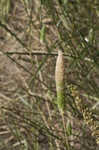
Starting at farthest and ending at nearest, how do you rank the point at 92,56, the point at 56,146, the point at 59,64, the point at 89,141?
the point at 89,141 < the point at 56,146 < the point at 92,56 < the point at 59,64

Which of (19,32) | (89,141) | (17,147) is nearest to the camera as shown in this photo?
(89,141)

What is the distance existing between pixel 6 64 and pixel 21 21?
1.16ft

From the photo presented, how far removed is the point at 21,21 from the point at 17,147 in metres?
0.93

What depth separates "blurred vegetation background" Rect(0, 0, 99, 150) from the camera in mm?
952

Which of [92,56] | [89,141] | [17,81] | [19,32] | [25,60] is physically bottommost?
[89,141]

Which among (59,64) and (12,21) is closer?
(59,64)

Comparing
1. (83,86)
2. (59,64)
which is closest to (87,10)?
(83,86)

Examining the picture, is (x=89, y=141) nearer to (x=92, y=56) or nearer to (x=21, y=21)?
(x=92, y=56)

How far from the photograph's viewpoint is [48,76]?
1.50m

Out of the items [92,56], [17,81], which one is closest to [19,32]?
[17,81]

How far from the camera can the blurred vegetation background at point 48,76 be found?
3.12 ft

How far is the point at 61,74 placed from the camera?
561 mm

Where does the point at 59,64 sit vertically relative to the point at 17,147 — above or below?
above

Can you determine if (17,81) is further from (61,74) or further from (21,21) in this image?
(61,74)
